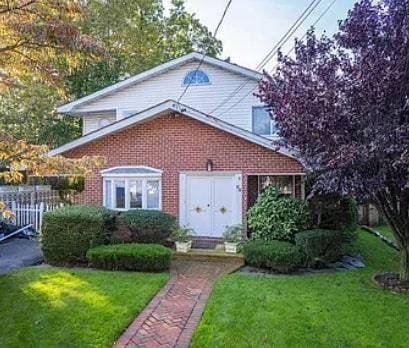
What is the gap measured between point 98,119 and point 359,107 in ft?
44.4

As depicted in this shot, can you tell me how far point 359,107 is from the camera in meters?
8.30

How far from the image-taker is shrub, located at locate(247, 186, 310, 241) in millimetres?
12000

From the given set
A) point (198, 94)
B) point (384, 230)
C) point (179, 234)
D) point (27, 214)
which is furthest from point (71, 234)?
point (384, 230)

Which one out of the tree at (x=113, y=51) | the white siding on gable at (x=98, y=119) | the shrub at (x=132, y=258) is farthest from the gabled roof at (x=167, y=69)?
the shrub at (x=132, y=258)

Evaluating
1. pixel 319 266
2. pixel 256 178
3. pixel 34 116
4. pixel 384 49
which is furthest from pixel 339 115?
pixel 34 116

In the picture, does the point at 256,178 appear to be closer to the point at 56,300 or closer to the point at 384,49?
the point at 384,49

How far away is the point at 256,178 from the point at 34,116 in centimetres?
1738

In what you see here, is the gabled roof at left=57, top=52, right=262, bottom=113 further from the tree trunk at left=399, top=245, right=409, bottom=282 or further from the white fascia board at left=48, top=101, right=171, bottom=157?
the tree trunk at left=399, top=245, right=409, bottom=282

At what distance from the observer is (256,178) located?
14180mm

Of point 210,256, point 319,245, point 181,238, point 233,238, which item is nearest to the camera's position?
point 319,245

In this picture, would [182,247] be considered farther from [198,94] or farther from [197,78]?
[197,78]

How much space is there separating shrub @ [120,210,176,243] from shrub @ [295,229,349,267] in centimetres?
372

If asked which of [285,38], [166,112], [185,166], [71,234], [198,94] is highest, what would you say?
[285,38]

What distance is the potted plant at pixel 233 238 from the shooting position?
39.4 feet
